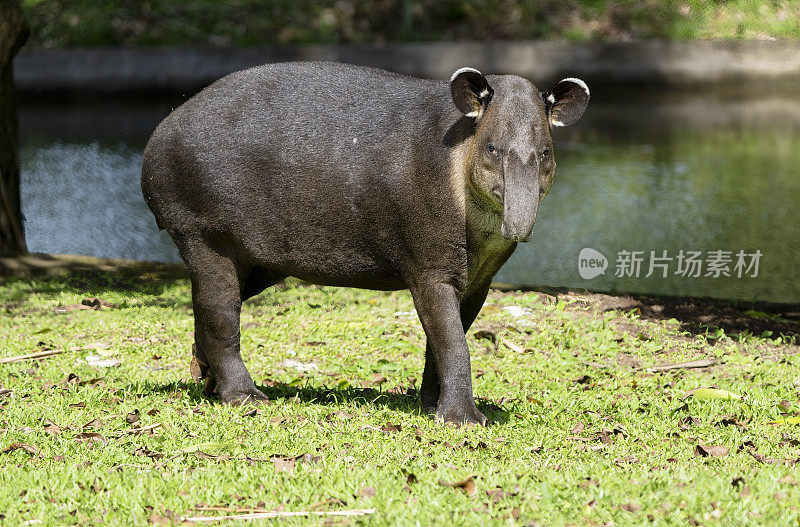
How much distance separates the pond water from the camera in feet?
36.1

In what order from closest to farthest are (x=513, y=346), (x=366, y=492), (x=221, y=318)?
(x=366, y=492), (x=221, y=318), (x=513, y=346)

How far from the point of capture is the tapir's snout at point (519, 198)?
4723mm

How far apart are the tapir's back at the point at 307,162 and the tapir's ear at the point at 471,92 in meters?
0.21

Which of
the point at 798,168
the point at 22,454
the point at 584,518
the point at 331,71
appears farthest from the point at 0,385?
the point at 798,168

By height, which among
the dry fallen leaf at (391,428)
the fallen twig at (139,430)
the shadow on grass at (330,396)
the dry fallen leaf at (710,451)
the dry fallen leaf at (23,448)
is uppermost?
the dry fallen leaf at (710,451)

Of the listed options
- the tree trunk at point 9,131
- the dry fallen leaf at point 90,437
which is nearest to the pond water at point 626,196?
the tree trunk at point 9,131

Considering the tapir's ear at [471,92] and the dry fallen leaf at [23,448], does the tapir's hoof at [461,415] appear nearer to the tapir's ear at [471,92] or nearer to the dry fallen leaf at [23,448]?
the tapir's ear at [471,92]

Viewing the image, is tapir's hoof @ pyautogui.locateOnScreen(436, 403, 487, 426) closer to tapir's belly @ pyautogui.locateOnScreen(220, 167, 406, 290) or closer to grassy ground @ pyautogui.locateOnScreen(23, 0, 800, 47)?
tapir's belly @ pyautogui.locateOnScreen(220, 167, 406, 290)

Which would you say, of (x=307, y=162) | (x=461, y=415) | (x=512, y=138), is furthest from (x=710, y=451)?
(x=307, y=162)

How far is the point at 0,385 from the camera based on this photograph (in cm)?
644

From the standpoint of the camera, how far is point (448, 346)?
5363 millimetres

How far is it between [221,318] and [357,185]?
44.8 inches

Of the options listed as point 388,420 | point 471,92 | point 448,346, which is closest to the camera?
point 471,92

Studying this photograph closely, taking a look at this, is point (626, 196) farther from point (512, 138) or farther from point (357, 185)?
point (512, 138)
